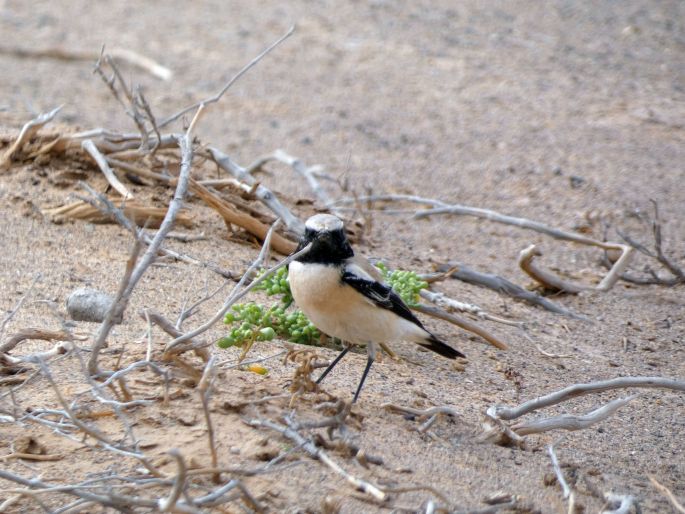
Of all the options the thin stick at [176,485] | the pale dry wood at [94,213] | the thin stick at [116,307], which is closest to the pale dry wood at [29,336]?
the thin stick at [116,307]

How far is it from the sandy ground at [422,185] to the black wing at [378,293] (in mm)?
331

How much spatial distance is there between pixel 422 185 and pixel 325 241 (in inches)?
156

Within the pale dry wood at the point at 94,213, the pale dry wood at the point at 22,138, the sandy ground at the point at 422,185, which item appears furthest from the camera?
the pale dry wood at the point at 22,138

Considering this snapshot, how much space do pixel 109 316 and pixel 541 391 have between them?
221 cm

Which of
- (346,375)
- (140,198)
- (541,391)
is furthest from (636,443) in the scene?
(140,198)

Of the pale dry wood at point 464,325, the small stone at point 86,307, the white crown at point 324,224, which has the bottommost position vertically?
the pale dry wood at point 464,325

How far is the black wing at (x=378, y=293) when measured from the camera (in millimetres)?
4109

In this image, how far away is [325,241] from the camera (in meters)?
4.11

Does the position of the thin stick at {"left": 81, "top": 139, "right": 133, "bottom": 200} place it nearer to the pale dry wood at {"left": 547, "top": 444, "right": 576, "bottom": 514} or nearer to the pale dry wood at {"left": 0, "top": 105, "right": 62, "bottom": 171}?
the pale dry wood at {"left": 0, "top": 105, "right": 62, "bottom": 171}

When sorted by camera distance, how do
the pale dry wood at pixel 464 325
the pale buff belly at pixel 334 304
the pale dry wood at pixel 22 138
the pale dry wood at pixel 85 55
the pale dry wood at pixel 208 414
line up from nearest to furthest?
the pale dry wood at pixel 208 414 < the pale buff belly at pixel 334 304 < the pale dry wood at pixel 464 325 < the pale dry wood at pixel 22 138 < the pale dry wood at pixel 85 55

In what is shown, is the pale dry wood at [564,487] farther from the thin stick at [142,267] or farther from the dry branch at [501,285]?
the dry branch at [501,285]

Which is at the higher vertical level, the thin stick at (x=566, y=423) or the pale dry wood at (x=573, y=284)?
the thin stick at (x=566, y=423)

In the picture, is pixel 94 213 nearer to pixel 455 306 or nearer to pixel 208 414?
pixel 455 306

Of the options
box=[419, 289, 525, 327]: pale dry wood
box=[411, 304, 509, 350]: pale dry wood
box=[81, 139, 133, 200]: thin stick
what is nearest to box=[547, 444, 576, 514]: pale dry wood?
box=[411, 304, 509, 350]: pale dry wood
